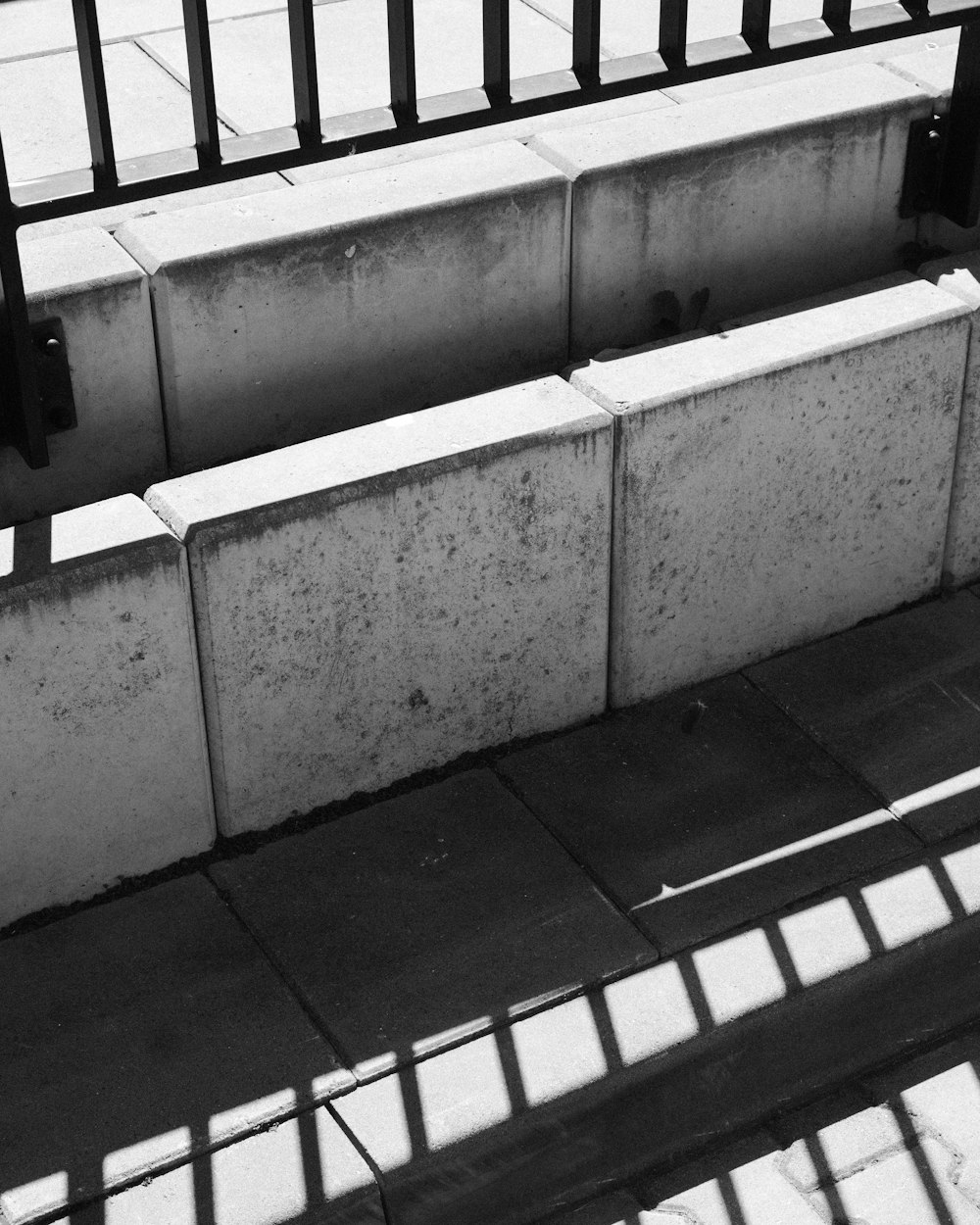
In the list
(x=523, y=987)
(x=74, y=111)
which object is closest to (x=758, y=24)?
(x=74, y=111)

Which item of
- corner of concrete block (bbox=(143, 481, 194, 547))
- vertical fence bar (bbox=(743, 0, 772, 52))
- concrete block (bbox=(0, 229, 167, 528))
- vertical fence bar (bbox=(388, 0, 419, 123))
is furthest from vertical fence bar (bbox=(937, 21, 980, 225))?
corner of concrete block (bbox=(143, 481, 194, 547))

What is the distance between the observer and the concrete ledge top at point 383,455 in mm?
3600

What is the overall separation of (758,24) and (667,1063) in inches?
90.9

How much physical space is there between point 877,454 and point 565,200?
962mm

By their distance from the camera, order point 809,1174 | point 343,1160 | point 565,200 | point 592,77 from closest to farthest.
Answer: point 343,1160
point 809,1174
point 592,77
point 565,200

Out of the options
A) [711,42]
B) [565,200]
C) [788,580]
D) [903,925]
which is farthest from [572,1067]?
[711,42]

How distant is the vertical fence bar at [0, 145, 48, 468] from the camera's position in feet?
11.1

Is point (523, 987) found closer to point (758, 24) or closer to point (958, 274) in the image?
point (958, 274)

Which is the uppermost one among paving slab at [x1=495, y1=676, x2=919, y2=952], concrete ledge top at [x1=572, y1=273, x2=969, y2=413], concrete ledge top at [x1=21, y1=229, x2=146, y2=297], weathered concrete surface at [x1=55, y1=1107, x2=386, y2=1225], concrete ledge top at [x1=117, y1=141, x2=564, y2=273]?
concrete ledge top at [x1=117, y1=141, x2=564, y2=273]

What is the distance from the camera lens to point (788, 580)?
172 inches

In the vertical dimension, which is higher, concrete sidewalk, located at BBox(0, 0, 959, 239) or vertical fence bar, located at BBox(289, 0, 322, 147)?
vertical fence bar, located at BBox(289, 0, 322, 147)

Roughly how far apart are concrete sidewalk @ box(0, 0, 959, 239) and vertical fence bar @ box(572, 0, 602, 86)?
0.86 m

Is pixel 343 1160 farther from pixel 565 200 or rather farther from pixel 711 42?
pixel 711 42

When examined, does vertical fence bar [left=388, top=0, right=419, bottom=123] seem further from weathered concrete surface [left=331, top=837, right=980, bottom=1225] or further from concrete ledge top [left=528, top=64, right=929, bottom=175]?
weathered concrete surface [left=331, top=837, right=980, bottom=1225]
